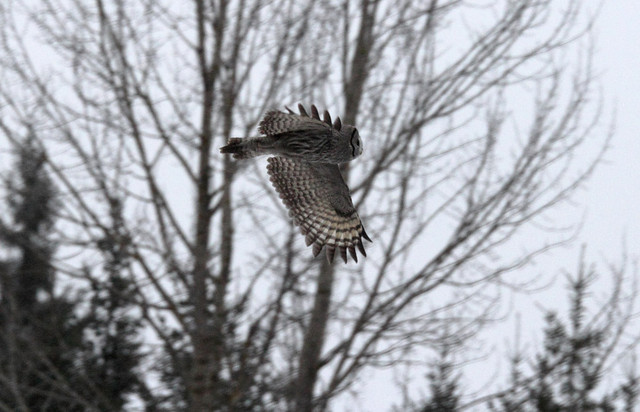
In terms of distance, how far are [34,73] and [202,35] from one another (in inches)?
62.3

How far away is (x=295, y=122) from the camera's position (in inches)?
204

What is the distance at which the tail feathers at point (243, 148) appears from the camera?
5145 millimetres

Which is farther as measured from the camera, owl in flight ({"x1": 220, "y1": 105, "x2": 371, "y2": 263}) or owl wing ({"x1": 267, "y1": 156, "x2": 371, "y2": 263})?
owl wing ({"x1": 267, "y1": 156, "x2": 371, "y2": 263})

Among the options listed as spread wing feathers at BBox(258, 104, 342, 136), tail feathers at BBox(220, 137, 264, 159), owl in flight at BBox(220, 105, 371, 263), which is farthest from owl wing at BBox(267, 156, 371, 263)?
tail feathers at BBox(220, 137, 264, 159)

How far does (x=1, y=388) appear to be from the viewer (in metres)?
10.7

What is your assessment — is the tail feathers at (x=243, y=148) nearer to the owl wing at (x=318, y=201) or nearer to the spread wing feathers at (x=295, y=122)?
the spread wing feathers at (x=295, y=122)

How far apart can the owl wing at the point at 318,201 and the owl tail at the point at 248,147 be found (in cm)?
44

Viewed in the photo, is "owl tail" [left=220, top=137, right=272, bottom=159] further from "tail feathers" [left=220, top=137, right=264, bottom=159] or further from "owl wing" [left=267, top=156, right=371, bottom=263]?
"owl wing" [left=267, top=156, right=371, bottom=263]

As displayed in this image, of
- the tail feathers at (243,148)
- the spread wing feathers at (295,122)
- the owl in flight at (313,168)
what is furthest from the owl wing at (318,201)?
the tail feathers at (243,148)

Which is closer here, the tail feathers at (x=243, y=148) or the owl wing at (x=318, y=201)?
the tail feathers at (x=243, y=148)

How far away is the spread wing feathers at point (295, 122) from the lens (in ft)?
16.7

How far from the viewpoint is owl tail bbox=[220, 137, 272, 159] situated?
514 centimetres

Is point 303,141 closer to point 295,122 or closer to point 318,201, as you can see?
point 295,122

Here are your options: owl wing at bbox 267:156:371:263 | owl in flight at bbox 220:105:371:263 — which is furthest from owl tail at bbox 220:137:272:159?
owl wing at bbox 267:156:371:263
